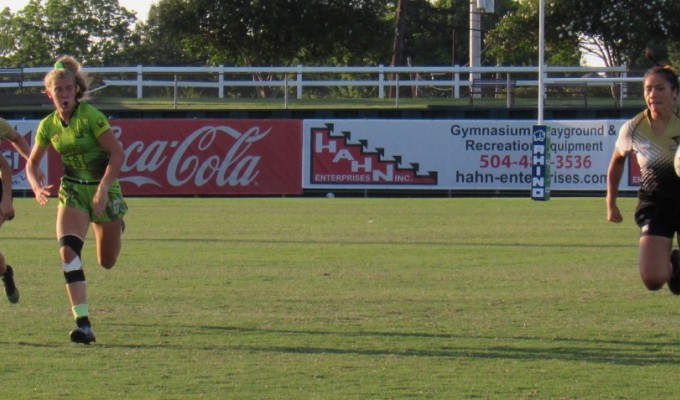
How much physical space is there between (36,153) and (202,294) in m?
2.87

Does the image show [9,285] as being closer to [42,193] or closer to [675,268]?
[42,193]

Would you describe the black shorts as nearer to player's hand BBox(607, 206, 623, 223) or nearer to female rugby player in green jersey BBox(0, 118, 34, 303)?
player's hand BBox(607, 206, 623, 223)

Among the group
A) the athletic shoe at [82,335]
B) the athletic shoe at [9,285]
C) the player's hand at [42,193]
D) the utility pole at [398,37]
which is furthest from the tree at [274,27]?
the athletic shoe at [82,335]

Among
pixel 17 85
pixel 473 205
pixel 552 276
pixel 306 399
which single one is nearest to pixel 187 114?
pixel 17 85

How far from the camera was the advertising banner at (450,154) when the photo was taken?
1191 inches

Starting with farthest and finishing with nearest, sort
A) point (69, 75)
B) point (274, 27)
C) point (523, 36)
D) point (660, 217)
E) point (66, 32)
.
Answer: point (66, 32)
point (274, 27)
point (523, 36)
point (660, 217)
point (69, 75)

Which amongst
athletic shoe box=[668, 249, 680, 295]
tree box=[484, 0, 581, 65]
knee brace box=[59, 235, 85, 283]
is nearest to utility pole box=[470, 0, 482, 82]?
tree box=[484, 0, 581, 65]

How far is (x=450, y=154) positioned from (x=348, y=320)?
21.1 m

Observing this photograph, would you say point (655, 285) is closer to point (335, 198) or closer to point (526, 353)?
point (526, 353)

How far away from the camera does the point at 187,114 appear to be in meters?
37.7

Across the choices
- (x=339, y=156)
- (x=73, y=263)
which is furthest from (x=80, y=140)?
(x=339, y=156)

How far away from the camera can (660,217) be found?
895cm

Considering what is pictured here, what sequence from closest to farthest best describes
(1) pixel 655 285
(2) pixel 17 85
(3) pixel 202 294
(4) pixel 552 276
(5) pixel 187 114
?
(1) pixel 655 285 → (3) pixel 202 294 → (4) pixel 552 276 → (5) pixel 187 114 → (2) pixel 17 85

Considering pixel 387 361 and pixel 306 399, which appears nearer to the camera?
pixel 306 399
